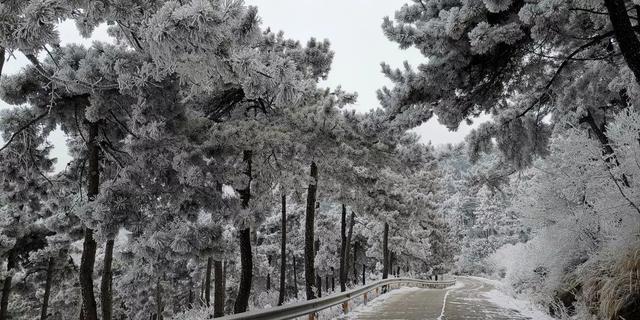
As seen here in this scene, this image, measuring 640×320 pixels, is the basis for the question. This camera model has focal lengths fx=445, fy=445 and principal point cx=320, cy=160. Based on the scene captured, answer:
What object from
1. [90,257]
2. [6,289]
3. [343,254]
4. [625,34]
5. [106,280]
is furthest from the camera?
[343,254]

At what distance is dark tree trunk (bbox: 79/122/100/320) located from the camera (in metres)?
9.72

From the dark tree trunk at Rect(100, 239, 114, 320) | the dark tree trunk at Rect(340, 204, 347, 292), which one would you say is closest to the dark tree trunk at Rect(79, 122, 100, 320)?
the dark tree trunk at Rect(100, 239, 114, 320)

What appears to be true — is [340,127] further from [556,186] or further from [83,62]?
→ [83,62]

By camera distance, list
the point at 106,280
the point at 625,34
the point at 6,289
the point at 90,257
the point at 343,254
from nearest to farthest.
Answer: the point at 625,34
the point at 90,257
the point at 106,280
the point at 6,289
the point at 343,254

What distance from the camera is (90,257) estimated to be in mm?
9898

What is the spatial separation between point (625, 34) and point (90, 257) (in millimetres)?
10622

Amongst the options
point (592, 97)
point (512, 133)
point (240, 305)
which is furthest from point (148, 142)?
point (592, 97)

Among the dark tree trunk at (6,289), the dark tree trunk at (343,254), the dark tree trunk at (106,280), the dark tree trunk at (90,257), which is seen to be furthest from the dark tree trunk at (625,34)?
the dark tree trunk at (6,289)

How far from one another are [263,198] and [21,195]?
26.5 ft

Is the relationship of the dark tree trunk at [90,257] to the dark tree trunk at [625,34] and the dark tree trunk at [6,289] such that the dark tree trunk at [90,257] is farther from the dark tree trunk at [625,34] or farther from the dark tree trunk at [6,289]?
the dark tree trunk at [6,289]

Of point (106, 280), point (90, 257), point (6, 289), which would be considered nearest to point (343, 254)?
point (106, 280)

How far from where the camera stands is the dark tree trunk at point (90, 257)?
31.9ft

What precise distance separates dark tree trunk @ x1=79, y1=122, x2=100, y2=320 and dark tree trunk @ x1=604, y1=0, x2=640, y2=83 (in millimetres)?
10146

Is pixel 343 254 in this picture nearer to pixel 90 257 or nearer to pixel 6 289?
pixel 6 289
